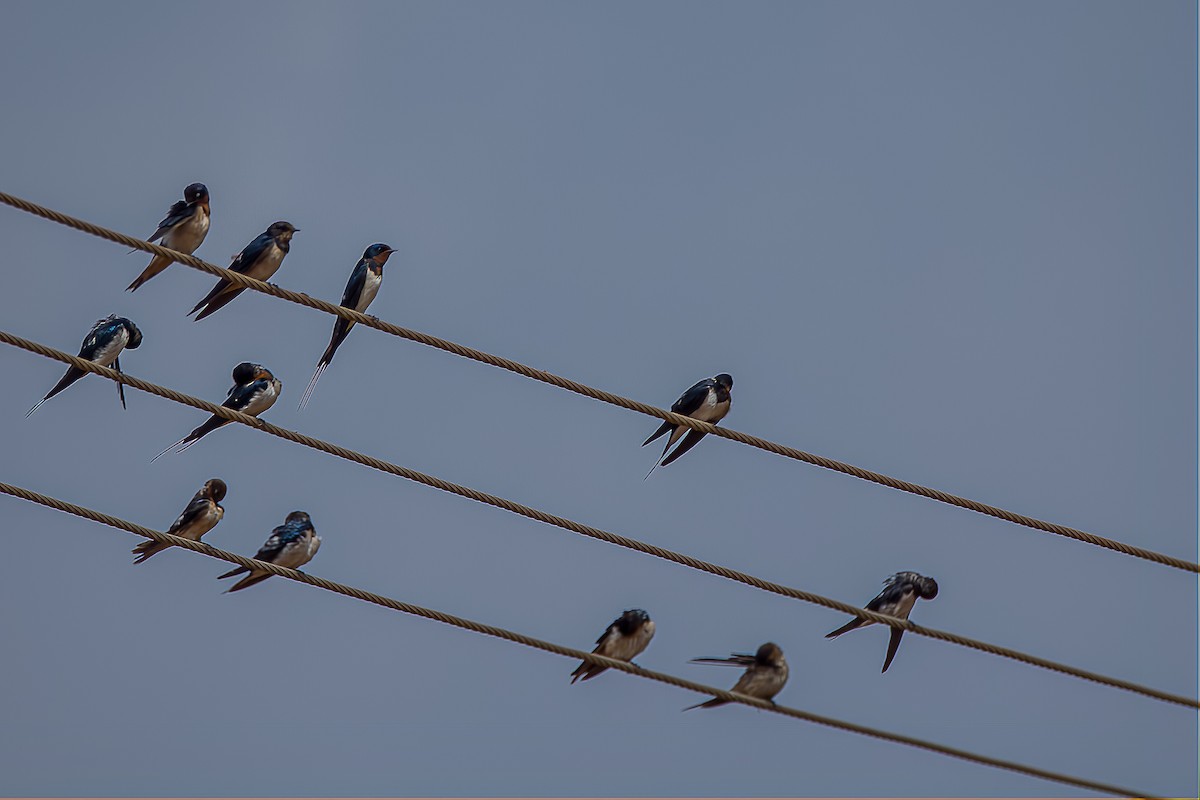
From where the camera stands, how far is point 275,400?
1267 centimetres

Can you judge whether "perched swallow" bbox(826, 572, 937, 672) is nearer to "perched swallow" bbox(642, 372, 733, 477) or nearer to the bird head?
"perched swallow" bbox(642, 372, 733, 477)

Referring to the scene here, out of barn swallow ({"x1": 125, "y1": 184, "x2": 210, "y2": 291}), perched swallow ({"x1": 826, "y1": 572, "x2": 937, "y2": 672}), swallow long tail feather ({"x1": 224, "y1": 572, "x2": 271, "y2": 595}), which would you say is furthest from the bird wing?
perched swallow ({"x1": 826, "y1": 572, "x2": 937, "y2": 672})

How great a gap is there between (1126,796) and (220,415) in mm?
4589

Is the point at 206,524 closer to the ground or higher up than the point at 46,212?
higher up

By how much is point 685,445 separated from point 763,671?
196cm

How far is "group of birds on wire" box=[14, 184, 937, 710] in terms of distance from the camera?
1085cm

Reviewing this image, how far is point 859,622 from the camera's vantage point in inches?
440

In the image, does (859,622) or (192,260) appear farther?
(859,622)

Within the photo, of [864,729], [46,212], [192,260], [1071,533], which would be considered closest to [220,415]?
[192,260]

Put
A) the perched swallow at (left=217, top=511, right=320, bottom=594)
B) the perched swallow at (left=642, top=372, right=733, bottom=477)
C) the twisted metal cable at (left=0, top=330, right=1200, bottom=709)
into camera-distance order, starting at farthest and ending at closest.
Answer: the perched swallow at (left=642, top=372, right=733, bottom=477), the perched swallow at (left=217, top=511, right=320, bottom=594), the twisted metal cable at (left=0, top=330, right=1200, bottom=709)

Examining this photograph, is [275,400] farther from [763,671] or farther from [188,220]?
[763,671]

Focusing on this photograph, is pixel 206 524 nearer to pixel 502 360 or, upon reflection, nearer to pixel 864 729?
pixel 502 360

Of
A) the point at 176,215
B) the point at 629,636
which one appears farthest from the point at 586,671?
the point at 176,215

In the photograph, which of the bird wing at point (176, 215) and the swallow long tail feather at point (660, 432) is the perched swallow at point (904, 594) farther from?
the bird wing at point (176, 215)
